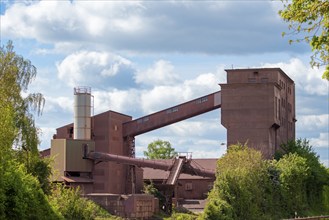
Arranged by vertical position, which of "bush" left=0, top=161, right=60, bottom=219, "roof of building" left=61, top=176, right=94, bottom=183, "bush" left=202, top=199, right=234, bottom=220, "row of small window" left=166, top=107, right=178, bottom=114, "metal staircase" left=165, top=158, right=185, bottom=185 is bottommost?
"bush" left=202, top=199, right=234, bottom=220

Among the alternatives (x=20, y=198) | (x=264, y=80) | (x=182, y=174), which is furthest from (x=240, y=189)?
(x=182, y=174)

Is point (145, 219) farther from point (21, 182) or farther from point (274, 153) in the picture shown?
point (21, 182)

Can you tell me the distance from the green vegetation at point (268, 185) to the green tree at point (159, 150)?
44.5 m

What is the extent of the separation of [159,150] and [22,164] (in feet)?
275

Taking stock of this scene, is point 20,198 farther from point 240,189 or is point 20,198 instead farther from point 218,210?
point 240,189

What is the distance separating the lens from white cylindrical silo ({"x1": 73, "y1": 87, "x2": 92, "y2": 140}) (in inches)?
2685

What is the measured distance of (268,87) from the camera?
6738 cm

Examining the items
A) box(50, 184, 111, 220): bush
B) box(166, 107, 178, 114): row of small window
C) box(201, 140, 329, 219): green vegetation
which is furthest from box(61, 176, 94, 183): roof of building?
box(50, 184, 111, 220): bush

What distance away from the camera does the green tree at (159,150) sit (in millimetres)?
115688

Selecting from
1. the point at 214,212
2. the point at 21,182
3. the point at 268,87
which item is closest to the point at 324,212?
the point at 268,87

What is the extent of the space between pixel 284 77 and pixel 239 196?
31517 millimetres

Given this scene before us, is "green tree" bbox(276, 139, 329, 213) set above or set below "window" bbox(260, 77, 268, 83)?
below

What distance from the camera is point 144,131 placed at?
235 feet

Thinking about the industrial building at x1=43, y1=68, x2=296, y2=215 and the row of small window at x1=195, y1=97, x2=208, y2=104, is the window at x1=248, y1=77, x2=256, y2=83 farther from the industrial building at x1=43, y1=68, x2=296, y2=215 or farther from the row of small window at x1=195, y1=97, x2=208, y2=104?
the row of small window at x1=195, y1=97, x2=208, y2=104
